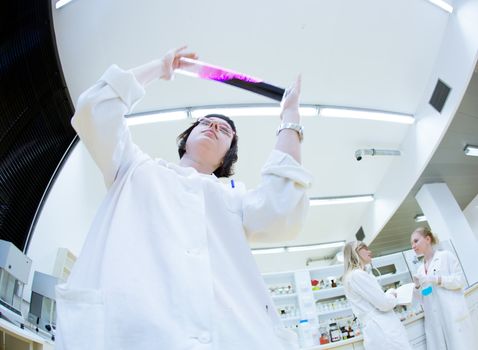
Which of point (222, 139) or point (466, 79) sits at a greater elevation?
point (466, 79)

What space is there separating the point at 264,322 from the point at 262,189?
30 centimetres

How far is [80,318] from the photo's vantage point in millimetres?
553

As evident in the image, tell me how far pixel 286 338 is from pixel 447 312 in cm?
316

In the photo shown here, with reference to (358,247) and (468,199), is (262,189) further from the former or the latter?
(468,199)

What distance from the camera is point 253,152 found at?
18.5 feet

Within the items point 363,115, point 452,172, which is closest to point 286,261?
point 452,172

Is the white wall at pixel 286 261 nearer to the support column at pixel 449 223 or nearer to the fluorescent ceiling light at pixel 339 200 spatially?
the fluorescent ceiling light at pixel 339 200

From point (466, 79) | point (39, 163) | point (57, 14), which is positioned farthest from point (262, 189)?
point (466, 79)

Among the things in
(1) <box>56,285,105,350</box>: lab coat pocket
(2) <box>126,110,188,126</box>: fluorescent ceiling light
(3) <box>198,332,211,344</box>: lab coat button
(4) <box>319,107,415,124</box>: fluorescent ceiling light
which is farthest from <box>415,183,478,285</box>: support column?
(1) <box>56,285,105,350</box>: lab coat pocket

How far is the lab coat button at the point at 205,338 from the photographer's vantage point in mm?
548

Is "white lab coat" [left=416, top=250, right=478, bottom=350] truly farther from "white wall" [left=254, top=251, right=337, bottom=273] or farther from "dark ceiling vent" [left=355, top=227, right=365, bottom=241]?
"white wall" [left=254, top=251, right=337, bottom=273]

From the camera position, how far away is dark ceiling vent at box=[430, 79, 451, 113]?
4438 mm

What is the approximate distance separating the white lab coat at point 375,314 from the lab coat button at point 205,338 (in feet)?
8.52

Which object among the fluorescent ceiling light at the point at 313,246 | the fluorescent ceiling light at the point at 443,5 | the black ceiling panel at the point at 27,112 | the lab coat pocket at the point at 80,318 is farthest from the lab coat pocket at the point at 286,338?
the fluorescent ceiling light at the point at 313,246
